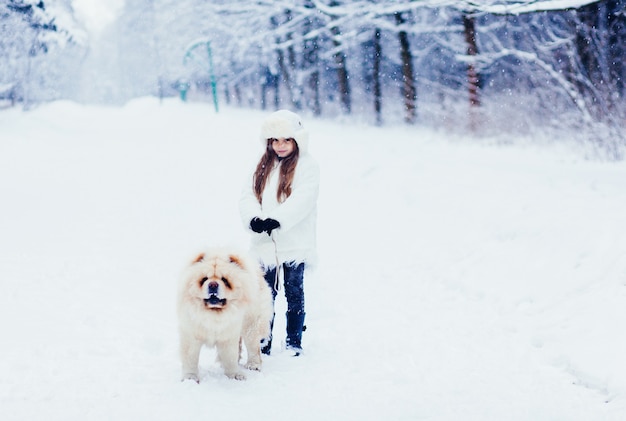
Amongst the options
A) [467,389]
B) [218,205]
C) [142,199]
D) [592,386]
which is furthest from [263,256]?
[142,199]

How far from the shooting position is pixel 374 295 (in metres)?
7.11

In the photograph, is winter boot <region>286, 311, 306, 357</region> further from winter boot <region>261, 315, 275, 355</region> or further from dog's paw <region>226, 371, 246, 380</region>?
dog's paw <region>226, 371, 246, 380</region>

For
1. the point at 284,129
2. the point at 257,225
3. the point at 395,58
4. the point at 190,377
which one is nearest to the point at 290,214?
the point at 257,225

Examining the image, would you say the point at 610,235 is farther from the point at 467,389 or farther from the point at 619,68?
the point at 619,68

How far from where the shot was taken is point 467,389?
14.2ft

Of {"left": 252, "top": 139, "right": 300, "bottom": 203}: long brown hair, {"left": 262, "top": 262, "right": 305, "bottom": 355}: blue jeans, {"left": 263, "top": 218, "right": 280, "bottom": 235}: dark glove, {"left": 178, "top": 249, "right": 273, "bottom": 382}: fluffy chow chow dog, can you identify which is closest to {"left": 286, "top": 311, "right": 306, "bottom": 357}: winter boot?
{"left": 262, "top": 262, "right": 305, "bottom": 355}: blue jeans

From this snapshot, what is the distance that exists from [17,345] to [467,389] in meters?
3.60

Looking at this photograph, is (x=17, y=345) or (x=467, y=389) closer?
(x=467, y=389)

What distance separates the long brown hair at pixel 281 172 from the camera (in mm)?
4906

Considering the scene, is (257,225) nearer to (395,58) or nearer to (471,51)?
(471,51)

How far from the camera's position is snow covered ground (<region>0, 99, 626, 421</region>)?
411cm

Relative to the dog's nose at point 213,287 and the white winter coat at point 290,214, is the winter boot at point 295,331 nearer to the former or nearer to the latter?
the white winter coat at point 290,214

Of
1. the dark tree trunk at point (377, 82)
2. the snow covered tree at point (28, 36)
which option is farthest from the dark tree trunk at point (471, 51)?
the snow covered tree at point (28, 36)

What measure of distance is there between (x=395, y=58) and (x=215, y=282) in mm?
23647
